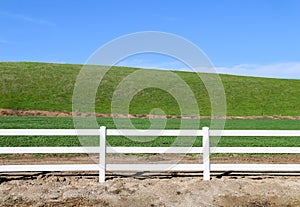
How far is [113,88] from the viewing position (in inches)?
1972

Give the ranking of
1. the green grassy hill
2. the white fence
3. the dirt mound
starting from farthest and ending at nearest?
the green grassy hill → the white fence → the dirt mound

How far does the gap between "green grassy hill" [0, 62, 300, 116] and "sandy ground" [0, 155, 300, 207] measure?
29.3m

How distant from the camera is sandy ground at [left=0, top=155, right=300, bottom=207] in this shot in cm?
750

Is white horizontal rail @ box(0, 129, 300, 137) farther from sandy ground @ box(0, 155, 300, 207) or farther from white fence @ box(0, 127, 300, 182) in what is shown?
sandy ground @ box(0, 155, 300, 207)

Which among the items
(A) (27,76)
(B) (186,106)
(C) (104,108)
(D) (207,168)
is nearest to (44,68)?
(A) (27,76)

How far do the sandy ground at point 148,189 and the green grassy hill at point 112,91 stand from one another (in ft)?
96.0

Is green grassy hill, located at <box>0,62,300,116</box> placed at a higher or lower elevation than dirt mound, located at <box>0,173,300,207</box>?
higher

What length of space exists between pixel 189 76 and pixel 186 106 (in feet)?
68.8

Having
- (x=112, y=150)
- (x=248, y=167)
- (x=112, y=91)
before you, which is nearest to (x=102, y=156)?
(x=112, y=150)

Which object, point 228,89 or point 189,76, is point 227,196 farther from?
point 189,76

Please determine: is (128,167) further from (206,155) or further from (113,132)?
Answer: (206,155)

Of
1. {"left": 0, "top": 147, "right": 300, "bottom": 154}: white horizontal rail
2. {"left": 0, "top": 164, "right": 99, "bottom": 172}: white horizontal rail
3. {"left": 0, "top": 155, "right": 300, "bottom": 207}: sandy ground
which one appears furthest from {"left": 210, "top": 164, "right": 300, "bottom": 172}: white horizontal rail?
{"left": 0, "top": 164, "right": 99, "bottom": 172}: white horizontal rail

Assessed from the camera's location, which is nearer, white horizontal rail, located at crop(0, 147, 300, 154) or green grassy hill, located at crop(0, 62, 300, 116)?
white horizontal rail, located at crop(0, 147, 300, 154)

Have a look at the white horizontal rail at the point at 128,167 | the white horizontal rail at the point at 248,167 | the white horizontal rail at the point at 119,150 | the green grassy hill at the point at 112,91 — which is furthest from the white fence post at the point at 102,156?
the green grassy hill at the point at 112,91
